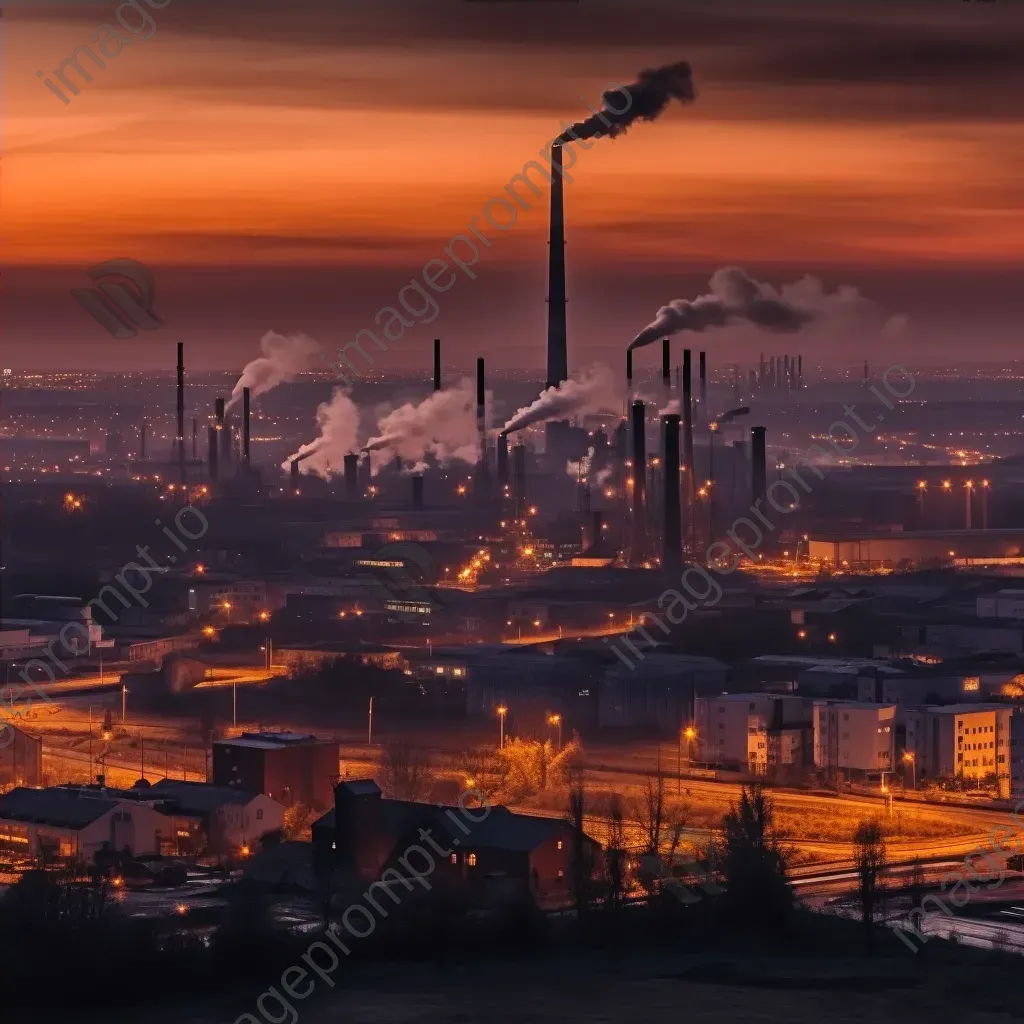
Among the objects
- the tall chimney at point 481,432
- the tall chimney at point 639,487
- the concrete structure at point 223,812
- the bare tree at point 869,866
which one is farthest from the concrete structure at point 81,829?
Answer: the tall chimney at point 481,432

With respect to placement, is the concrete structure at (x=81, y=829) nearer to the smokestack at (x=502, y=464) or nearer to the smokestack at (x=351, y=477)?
the smokestack at (x=502, y=464)

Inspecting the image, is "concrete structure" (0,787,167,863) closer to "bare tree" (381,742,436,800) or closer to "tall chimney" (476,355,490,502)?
"bare tree" (381,742,436,800)

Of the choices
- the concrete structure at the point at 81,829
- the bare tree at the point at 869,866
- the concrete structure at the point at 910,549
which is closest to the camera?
the bare tree at the point at 869,866

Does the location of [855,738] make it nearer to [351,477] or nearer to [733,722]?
[733,722]

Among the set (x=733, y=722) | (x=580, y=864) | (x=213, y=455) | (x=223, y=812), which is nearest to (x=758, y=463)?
(x=213, y=455)

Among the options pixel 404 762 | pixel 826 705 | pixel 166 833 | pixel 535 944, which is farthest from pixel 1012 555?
pixel 535 944

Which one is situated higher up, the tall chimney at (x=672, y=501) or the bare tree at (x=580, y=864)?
the tall chimney at (x=672, y=501)
